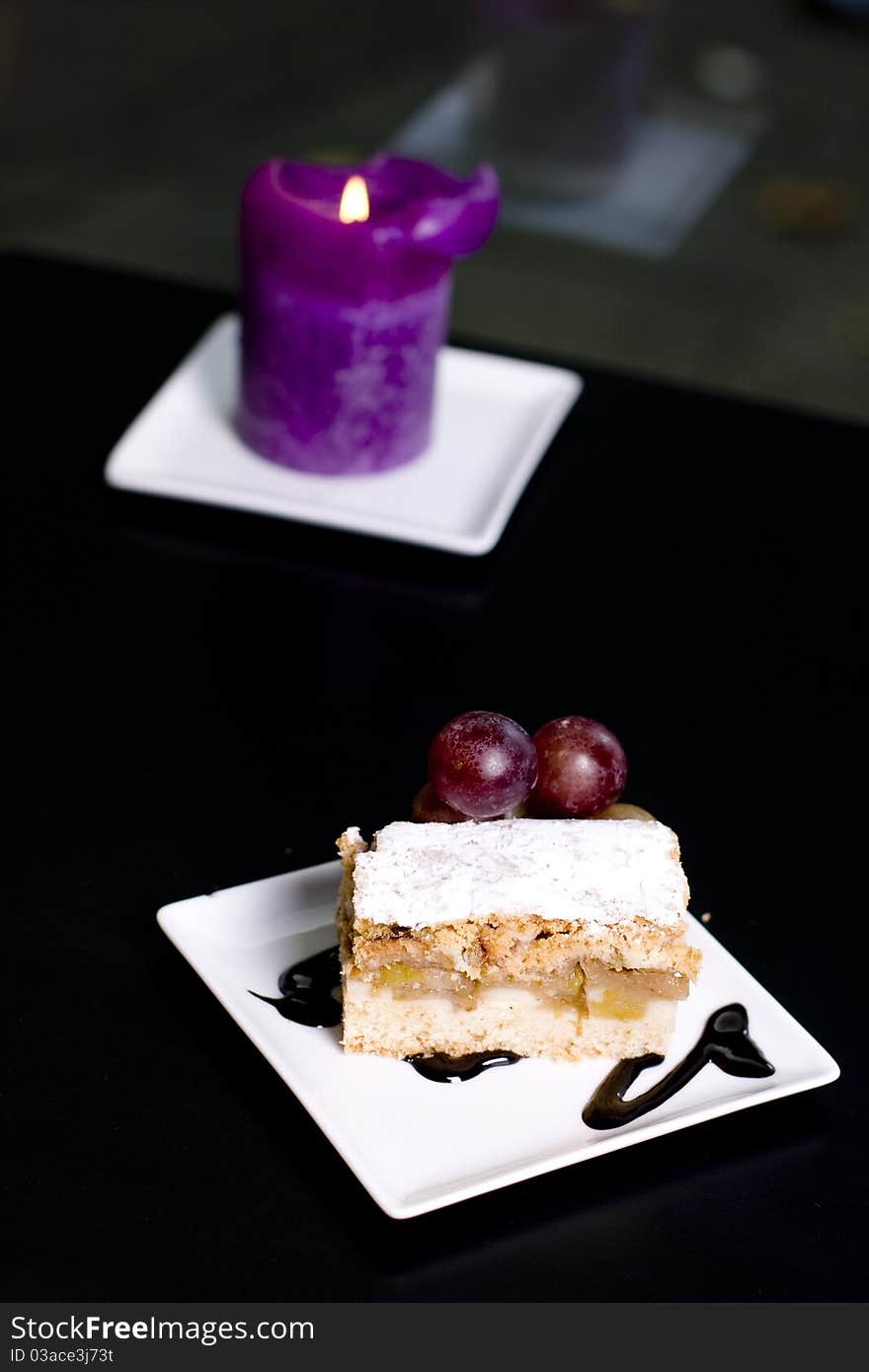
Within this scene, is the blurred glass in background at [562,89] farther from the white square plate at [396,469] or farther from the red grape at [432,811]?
the red grape at [432,811]

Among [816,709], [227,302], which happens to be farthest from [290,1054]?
[227,302]

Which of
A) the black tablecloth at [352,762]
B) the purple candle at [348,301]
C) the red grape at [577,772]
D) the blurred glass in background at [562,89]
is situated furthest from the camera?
the blurred glass in background at [562,89]

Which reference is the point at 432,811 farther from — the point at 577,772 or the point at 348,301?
the point at 348,301

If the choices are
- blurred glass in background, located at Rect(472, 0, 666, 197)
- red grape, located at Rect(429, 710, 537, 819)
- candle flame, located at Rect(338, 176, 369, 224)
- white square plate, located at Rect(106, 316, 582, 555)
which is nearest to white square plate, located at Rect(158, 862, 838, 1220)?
red grape, located at Rect(429, 710, 537, 819)

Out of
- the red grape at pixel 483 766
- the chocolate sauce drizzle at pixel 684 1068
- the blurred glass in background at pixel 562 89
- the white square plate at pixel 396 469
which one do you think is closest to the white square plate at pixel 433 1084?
the chocolate sauce drizzle at pixel 684 1068

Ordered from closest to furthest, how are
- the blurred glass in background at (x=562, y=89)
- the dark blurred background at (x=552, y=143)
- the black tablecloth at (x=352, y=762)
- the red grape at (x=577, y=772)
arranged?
the black tablecloth at (x=352, y=762), the red grape at (x=577, y=772), the dark blurred background at (x=552, y=143), the blurred glass in background at (x=562, y=89)
